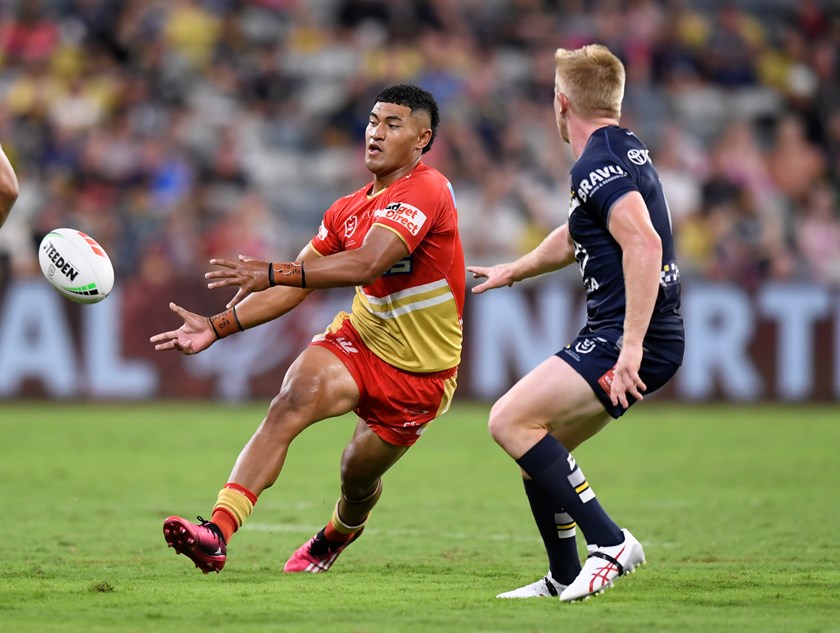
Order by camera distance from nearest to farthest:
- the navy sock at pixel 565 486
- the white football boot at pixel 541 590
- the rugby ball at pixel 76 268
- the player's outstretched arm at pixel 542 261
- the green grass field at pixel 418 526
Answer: the green grass field at pixel 418 526 → the navy sock at pixel 565 486 → the white football boot at pixel 541 590 → the player's outstretched arm at pixel 542 261 → the rugby ball at pixel 76 268

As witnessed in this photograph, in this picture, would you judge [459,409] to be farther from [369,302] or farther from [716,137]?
[369,302]

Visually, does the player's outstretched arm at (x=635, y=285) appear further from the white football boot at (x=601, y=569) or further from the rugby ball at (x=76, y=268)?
the rugby ball at (x=76, y=268)

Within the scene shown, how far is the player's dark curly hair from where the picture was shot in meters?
7.60

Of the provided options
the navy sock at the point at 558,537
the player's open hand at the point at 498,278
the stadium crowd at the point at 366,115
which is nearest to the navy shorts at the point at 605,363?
the navy sock at the point at 558,537

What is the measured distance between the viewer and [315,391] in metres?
7.11

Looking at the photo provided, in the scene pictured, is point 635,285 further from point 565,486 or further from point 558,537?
point 558,537

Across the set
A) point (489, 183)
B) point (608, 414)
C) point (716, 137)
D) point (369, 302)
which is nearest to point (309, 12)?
point (489, 183)

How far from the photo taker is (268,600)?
6320mm

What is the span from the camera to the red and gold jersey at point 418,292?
7.42 metres

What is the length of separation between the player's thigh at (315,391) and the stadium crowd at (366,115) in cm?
1040

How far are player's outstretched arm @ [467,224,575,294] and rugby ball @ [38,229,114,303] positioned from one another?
1.99 m

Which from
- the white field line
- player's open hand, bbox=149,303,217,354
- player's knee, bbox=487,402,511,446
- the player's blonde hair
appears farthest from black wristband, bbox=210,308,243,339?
the white field line

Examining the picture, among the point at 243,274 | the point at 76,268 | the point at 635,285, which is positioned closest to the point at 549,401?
the point at 635,285

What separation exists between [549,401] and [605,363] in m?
0.31
